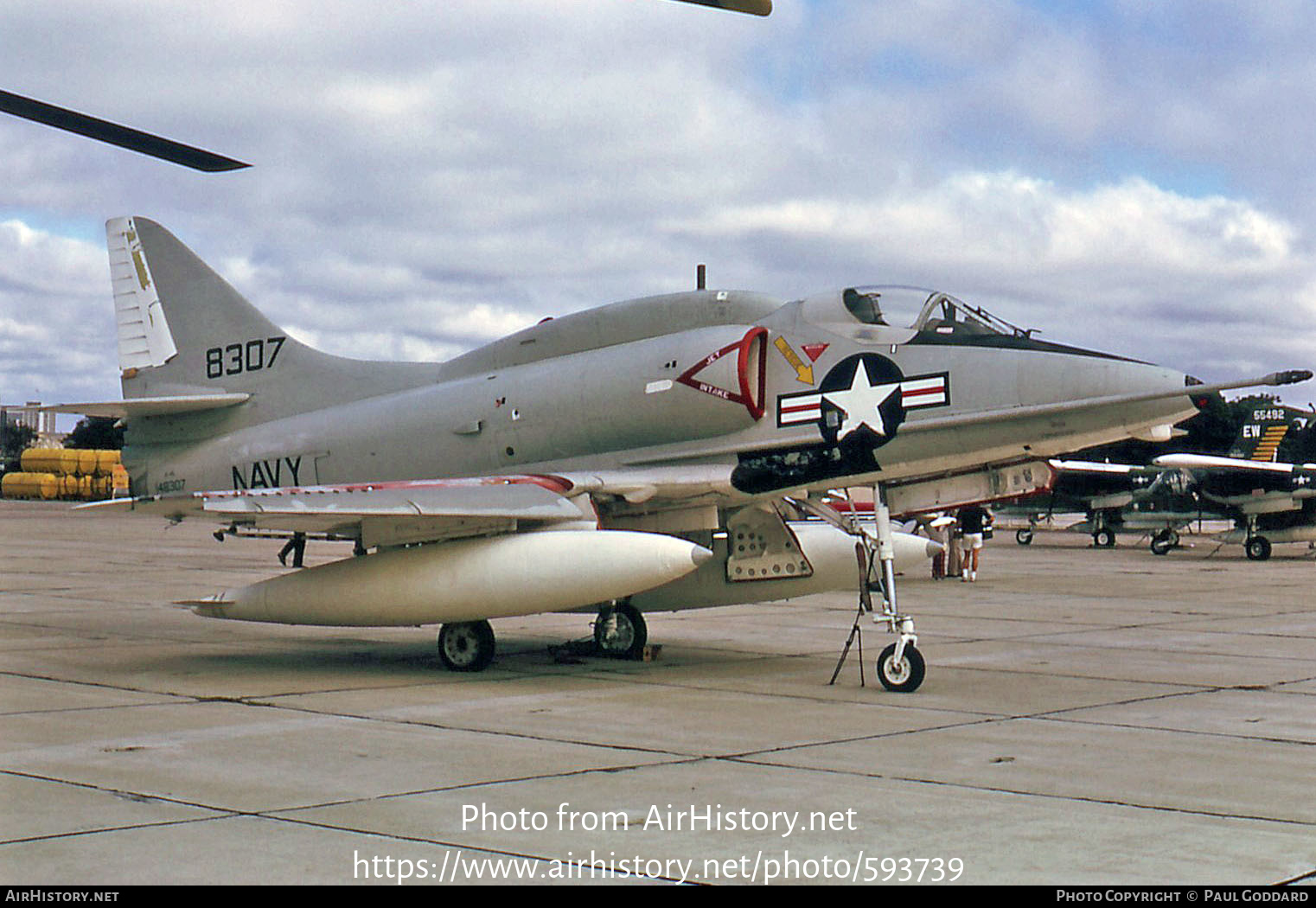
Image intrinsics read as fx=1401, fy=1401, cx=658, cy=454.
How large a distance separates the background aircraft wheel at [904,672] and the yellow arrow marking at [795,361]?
2.16 m

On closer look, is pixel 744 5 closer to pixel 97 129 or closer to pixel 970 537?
pixel 97 129

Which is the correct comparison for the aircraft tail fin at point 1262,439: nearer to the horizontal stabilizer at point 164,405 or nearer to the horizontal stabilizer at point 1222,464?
the horizontal stabilizer at point 1222,464

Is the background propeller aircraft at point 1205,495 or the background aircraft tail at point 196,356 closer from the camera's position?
the background aircraft tail at point 196,356

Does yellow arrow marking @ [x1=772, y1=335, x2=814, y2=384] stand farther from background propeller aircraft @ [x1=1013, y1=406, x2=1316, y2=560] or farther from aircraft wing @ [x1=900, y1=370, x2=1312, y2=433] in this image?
background propeller aircraft @ [x1=1013, y1=406, x2=1316, y2=560]

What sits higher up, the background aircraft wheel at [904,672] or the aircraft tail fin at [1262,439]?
the aircraft tail fin at [1262,439]

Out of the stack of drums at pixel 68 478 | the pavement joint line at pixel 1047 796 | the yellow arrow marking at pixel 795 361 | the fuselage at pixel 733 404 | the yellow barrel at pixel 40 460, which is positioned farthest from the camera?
the yellow barrel at pixel 40 460

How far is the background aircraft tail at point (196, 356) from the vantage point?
13.9 metres

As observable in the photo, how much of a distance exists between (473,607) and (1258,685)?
6200 mm

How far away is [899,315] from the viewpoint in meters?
10.7

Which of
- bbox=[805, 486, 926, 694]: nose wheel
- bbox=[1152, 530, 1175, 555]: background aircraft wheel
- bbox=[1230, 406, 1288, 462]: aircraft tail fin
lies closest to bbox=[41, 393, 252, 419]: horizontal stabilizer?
bbox=[805, 486, 926, 694]: nose wheel

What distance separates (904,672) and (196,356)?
8256 millimetres

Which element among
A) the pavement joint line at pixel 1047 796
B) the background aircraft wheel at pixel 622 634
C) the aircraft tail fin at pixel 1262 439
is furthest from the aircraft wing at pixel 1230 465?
the pavement joint line at pixel 1047 796

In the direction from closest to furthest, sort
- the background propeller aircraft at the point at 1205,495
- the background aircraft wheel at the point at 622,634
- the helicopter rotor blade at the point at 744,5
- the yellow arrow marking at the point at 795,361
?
the helicopter rotor blade at the point at 744,5 → the yellow arrow marking at the point at 795,361 → the background aircraft wheel at the point at 622,634 → the background propeller aircraft at the point at 1205,495

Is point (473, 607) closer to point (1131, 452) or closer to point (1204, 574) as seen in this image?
point (1204, 574)
